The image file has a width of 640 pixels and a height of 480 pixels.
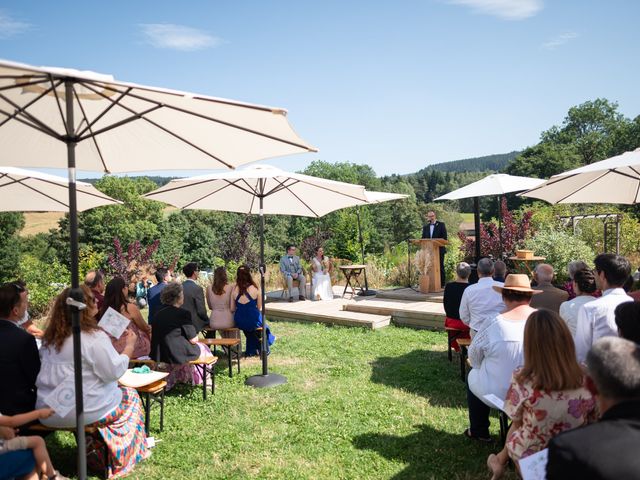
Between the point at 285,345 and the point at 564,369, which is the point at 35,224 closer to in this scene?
the point at 285,345

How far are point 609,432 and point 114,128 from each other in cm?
365

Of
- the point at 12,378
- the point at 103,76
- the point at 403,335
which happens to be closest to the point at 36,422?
the point at 12,378

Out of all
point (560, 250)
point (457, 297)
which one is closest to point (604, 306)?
point (457, 297)

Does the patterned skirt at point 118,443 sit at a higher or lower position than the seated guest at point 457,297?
lower

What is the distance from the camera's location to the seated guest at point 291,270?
12.0 m

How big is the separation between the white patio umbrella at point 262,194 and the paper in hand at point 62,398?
2.79 meters

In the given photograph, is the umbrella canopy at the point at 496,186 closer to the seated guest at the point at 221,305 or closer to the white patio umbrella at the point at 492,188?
the white patio umbrella at the point at 492,188

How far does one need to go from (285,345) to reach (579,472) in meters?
6.82

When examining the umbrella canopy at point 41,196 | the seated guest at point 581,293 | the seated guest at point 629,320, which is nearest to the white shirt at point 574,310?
the seated guest at point 581,293

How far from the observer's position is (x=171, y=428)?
486 centimetres

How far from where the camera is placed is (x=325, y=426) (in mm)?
4844

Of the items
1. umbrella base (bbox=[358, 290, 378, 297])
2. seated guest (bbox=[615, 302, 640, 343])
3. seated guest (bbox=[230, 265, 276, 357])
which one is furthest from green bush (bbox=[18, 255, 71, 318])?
seated guest (bbox=[615, 302, 640, 343])

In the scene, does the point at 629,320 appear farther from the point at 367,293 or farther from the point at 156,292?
the point at 367,293

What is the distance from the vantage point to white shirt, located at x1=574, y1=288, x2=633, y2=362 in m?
3.59
